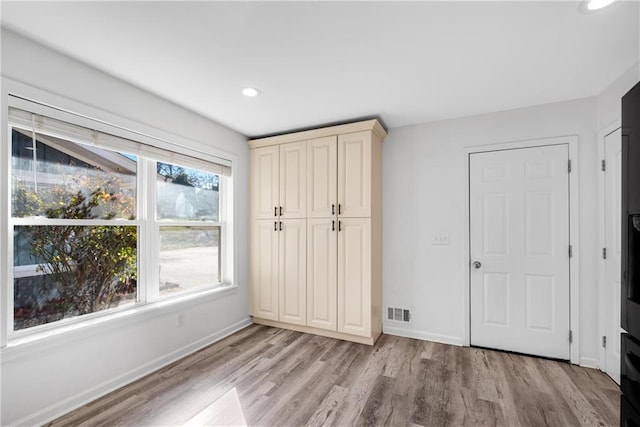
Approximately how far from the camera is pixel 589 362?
2492mm

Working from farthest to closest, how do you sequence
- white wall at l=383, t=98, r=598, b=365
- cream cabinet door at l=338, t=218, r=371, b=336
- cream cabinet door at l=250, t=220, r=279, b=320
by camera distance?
cream cabinet door at l=250, t=220, r=279, b=320 → cream cabinet door at l=338, t=218, r=371, b=336 → white wall at l=383, t=98, r=598, b=365

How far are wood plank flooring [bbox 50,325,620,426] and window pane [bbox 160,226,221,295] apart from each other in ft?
2.37

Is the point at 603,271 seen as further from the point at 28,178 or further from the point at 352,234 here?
the point at 28,178

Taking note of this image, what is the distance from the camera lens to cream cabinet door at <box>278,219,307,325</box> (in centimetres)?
329

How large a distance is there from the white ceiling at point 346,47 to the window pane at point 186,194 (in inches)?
29.2

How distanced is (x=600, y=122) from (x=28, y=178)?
4517 millimetres

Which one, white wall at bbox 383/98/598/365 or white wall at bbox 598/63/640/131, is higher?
white wall at bbox 598/63/640/131

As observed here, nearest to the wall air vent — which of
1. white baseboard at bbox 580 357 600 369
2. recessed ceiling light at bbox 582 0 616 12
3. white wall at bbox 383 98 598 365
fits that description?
white wall at bbox 383 98 598 365

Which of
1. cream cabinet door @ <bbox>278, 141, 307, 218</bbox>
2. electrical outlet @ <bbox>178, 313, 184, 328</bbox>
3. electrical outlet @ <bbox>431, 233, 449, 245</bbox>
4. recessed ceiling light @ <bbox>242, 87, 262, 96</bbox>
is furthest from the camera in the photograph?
cream cabinet door @ <bbox>278, 141, 307, 218</bbox>

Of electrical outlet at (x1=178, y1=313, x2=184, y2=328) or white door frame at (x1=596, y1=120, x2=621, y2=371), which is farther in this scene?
electrical outlet at (x1=178, y1=313, x2=184, y2=328)

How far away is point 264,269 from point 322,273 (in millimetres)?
814

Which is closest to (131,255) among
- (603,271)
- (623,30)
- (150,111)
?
(150,111)

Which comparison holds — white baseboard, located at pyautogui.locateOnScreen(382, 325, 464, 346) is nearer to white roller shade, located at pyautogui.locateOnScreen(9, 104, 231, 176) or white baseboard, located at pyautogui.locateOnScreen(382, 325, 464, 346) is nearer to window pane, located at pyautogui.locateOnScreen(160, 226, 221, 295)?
window pane, located at pyautogui.locateOnScreen(160, 226, 221, 295)

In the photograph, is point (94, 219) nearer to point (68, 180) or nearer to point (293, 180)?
point (68, 180)
